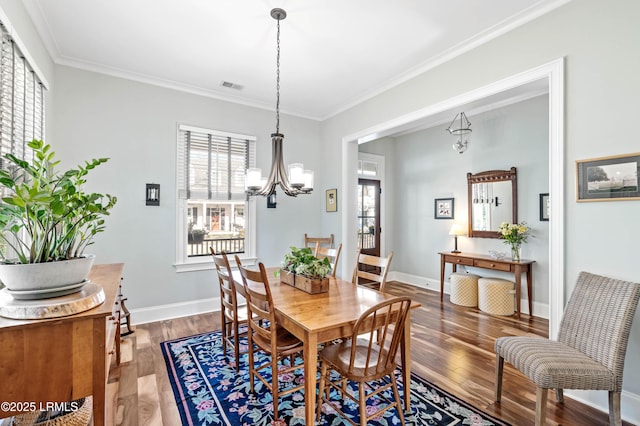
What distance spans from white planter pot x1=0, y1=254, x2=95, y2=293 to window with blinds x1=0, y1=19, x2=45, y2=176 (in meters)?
1.11

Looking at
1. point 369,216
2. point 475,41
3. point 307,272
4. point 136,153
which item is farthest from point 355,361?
point 369,216

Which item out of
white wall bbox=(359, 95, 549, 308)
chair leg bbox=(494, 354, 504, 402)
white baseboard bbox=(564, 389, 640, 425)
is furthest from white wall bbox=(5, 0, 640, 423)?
white wall bbox=(359, 95, 549, 308)

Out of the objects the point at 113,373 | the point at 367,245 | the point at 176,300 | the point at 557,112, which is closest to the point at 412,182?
the point at 367,245

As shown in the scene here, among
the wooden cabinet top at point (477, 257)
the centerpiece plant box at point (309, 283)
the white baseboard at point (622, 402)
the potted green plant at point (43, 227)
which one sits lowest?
the white baseboard at point (622, 402)

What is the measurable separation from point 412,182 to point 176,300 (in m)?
4.66

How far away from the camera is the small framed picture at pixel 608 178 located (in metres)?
2.08

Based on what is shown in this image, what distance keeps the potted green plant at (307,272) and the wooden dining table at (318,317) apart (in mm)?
51

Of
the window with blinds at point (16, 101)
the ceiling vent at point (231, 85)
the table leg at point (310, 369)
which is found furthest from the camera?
the ceiling vent at point (231, 85)

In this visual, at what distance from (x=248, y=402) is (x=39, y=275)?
5.40 ft

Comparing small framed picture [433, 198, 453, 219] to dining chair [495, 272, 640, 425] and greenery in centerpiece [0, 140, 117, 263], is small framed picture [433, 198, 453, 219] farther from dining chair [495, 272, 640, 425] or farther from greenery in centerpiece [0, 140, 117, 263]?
greenery in centerpiece [0, 140, 117, 263]

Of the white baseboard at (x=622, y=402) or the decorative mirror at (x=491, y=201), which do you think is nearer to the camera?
the white baseboard at (x=622, y=402)

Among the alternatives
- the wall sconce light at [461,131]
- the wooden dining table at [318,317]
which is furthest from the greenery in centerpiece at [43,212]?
the wall sconce light at [461,131]

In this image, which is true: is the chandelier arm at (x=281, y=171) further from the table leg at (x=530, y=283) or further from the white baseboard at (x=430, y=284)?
the white baseboard at (x=430, y=284)

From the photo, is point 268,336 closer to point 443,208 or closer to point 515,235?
point 515,235
